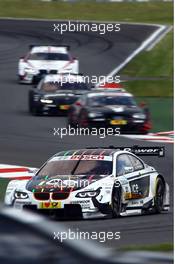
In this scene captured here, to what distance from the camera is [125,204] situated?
14.1 m

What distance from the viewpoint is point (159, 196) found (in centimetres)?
1465

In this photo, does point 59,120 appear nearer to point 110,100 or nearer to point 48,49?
point 110,100

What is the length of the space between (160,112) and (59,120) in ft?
10.1

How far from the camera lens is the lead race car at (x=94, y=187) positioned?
13.6 metres

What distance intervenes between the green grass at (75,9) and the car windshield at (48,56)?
1.42 m

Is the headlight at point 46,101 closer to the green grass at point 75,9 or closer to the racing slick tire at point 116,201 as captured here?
the green grass at point 75,9

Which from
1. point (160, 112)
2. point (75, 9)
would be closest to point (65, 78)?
point (75, 9)

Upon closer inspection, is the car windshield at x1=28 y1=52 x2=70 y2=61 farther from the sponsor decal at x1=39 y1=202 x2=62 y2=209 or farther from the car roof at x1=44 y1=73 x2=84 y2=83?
the sponsor decal at x1=39 y1=202 x2=62 y2=209

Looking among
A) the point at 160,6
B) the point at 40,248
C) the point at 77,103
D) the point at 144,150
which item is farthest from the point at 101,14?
the point at 40,248

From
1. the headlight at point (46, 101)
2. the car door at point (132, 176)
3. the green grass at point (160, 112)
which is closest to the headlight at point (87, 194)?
the car door at point (132, 176)

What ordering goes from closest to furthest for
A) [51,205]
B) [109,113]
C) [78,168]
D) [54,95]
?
1. [51,205]
2. [78,168]
3. [109,113]
4. [54,95]

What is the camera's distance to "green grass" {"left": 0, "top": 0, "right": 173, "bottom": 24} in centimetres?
1989

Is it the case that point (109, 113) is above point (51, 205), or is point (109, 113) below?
above

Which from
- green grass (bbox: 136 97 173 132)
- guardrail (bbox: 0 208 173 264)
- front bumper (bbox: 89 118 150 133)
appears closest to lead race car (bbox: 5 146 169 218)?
front bumper (bbox: 89 118 150 133)
